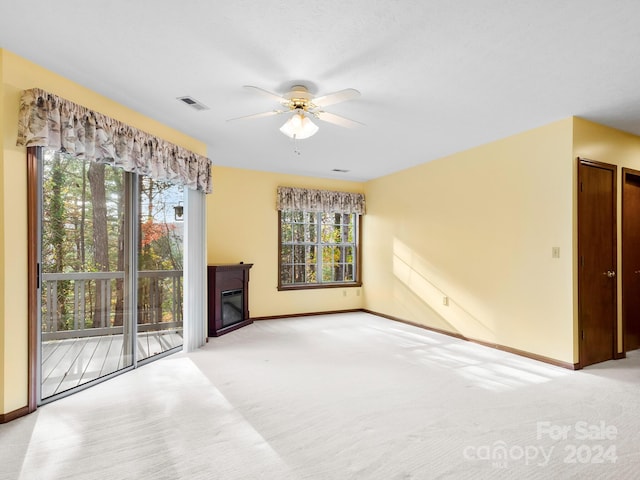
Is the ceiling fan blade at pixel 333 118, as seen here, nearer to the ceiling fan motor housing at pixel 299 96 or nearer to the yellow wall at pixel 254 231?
the ceiling fan motor housing at pixel 299 96

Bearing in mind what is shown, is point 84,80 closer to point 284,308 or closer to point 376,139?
point 376,139

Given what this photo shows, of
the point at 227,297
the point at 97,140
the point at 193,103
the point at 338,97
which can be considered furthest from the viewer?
the point at 227,297

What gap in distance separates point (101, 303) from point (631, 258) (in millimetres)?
5941

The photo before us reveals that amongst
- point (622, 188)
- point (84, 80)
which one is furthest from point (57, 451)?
point (622, 188)

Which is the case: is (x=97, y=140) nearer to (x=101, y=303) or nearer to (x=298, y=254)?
(x=101, y=303)

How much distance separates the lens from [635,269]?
4.37 metres

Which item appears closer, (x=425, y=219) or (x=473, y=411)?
(x=473, y=411)

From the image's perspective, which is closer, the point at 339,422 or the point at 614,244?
the point at 339,422

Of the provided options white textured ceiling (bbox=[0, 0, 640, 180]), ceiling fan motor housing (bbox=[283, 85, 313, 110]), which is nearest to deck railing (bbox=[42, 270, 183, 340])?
white textured ceiling (bbox=[0, 0, 640, 180])

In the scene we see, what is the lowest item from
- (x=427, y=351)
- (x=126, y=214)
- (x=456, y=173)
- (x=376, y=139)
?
(x=427, y=351)

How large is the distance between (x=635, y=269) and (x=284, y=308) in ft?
16.6

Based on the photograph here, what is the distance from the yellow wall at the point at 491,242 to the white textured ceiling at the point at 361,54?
617 millimetres

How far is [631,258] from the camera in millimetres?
4301

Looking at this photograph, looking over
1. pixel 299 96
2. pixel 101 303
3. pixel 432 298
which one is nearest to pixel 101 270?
pixel 101 303
